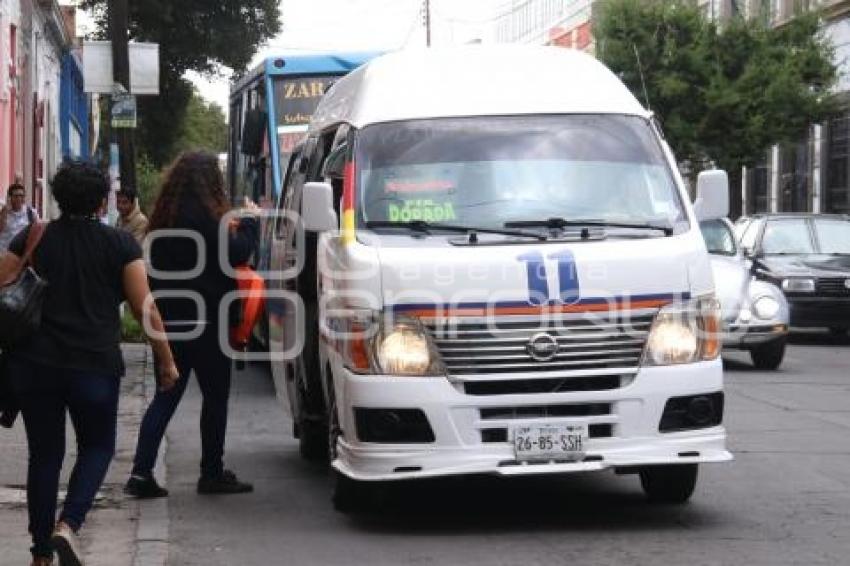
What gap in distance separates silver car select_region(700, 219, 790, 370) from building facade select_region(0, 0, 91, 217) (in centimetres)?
812

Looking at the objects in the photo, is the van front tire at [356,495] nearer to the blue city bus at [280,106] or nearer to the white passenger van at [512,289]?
the white passenger van at [512,289]

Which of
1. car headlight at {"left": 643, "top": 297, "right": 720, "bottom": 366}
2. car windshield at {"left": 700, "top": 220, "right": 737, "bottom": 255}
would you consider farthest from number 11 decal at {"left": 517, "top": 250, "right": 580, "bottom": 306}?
car windshield at {"left": 700, "top": 220, "right": 737, "bottom": 255}

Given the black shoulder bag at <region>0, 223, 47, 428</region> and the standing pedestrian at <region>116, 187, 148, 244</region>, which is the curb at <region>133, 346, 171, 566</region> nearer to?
the black shoulder bag at <region>0, 223, 47, 428</region>

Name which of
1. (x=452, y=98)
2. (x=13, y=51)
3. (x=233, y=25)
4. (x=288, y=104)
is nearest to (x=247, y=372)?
(x=288, y=104)

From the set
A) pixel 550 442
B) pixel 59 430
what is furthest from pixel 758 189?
pixel 59 430

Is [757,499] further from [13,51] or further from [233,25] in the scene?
[233,25]

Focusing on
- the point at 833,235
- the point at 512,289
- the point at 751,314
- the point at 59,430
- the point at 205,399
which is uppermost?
the point at 512,289

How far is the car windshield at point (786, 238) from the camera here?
22531 mm

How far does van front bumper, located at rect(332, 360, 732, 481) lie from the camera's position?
8.10 meters

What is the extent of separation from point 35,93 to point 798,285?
55.7ft

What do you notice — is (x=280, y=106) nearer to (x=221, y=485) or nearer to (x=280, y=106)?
(x=280, y=106)

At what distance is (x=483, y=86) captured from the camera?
9219 millimetres

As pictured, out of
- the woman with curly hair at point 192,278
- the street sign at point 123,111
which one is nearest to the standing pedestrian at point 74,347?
the woman with curly hair at point 192,278

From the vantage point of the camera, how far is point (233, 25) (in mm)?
48812
